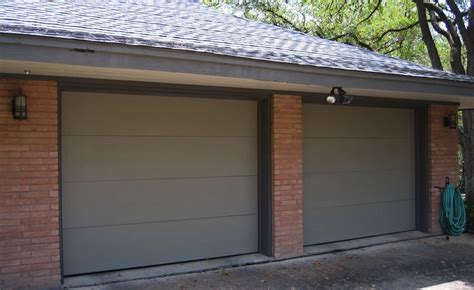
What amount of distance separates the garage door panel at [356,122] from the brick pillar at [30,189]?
11.8 feet

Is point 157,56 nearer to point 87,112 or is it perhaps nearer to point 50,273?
point 87,112

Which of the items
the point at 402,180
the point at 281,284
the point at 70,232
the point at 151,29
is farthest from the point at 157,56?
the point at 402,180

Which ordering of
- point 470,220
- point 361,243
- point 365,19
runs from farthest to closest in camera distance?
point 365,19, point 470,220, point 361,243

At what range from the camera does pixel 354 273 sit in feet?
19.0

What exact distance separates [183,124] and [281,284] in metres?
2.30

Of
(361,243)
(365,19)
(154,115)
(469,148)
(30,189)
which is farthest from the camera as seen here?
(365,19)

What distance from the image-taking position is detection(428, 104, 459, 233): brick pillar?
8000 millimetres

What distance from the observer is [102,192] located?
220 inches

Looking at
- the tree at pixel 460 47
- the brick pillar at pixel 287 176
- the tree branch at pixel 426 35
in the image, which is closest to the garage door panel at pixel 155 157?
the brick pillar at pixel 287 176

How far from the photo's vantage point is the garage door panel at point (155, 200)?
548cm

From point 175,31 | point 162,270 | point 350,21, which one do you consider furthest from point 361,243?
point 350,21

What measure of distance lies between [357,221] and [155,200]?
11.2ft

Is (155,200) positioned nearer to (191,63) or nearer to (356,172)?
(191,63)

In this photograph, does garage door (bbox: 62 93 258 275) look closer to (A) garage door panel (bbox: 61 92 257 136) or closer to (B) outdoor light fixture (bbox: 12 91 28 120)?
(A) garage door panel (bbox: 61 92 257 136)
